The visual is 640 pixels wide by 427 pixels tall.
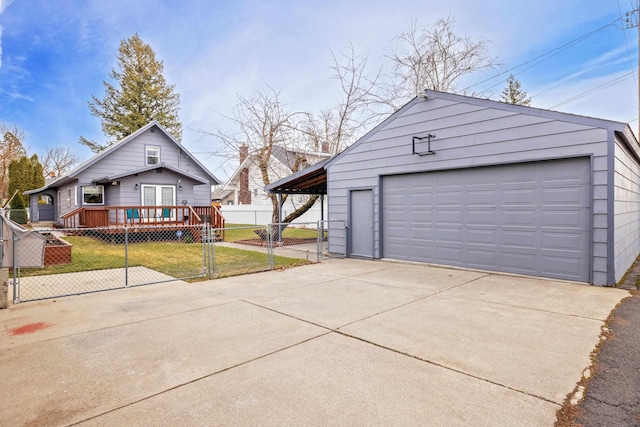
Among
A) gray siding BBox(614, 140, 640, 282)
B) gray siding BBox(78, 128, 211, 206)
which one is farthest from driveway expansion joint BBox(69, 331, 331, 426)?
gray siding BBox(78, 128, 211, 206)

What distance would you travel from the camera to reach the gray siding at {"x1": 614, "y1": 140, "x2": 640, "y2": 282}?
5973 mm

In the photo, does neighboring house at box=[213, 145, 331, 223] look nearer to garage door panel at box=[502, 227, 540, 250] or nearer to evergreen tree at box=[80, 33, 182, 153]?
garage door panel at box=[502, 227, 540, 250]

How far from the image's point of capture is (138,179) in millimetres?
15141

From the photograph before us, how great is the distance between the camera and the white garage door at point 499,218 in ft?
19.9

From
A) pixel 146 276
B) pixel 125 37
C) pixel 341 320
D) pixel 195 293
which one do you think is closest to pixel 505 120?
pixel 341 320

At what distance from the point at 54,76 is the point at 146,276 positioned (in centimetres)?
2334

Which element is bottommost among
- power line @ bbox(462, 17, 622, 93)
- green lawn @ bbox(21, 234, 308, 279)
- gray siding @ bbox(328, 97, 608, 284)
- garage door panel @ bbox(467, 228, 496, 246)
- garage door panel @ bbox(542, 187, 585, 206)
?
green lawn @ bbox(21, 234, 308, 279)

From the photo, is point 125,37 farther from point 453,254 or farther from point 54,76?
point 453,254

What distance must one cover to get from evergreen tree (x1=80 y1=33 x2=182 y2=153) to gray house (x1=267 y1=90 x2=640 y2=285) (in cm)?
2600

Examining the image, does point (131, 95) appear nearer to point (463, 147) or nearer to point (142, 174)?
point (142, 174)

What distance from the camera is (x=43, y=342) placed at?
3.60 m

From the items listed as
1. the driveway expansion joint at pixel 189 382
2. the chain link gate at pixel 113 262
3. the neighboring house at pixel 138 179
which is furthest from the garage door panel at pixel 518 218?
the neighboring house at pixel 138 179

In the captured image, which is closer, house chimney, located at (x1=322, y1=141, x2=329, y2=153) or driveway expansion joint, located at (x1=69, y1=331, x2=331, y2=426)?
driveway expansion joint, located at (x1=69, y1=331, x2=331, y2=426)

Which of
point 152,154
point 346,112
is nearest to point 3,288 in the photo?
point 346,112
